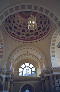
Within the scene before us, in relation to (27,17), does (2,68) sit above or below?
below

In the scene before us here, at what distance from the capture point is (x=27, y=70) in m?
27.0

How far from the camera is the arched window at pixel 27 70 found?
26.7m

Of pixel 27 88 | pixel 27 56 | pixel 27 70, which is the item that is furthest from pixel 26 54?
pixel 27 88

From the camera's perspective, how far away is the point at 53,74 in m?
19.2

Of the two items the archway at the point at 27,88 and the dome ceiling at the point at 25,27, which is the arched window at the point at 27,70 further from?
the dome ceiling at the point at 25,27

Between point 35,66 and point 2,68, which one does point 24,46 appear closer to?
point 2,68

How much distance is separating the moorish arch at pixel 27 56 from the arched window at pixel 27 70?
67cm

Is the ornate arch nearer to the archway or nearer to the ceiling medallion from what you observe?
the ceiling medallion

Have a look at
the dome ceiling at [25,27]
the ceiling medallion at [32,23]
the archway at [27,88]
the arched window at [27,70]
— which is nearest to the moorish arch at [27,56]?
the arched window at [27,70]

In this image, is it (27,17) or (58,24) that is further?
(27,17)

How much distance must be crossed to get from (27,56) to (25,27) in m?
5.16

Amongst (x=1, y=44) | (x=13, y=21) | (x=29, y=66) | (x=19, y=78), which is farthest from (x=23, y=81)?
(x=13, y=21)

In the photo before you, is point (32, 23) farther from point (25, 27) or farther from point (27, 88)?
point (27, 88)

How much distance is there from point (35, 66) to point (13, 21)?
9.51 m
